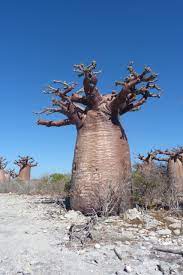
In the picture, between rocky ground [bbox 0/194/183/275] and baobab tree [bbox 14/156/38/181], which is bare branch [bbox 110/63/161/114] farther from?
baobab tree [bbox 14/156/38/181]

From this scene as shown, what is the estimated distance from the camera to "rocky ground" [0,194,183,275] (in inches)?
178

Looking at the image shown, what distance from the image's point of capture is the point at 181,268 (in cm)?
452

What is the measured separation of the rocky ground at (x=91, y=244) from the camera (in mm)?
4527

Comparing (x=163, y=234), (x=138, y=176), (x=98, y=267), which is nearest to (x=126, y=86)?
(x=138, y=176)

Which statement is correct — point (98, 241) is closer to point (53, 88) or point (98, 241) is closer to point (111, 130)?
point (111, 130)

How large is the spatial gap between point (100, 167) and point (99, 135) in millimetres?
690

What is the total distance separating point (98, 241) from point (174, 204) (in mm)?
3123

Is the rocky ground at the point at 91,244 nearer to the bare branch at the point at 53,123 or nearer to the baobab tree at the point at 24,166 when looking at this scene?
the bare branch at the point at 53,123

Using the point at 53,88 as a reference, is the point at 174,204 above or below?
below

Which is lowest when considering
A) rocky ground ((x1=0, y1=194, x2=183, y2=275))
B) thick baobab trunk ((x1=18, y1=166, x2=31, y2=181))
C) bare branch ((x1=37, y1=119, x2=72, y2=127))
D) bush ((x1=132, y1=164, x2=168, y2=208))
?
rocky ground ((x1=0, y1=194, x2=183, y2=275))

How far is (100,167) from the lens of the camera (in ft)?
26.2

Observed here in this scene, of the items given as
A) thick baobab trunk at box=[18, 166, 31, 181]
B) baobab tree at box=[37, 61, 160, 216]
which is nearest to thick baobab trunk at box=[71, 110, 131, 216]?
baobab tree at box=[37, 61, 160, 216]

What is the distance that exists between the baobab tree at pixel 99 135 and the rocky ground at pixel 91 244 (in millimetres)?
478

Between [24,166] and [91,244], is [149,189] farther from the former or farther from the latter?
[24,166]
